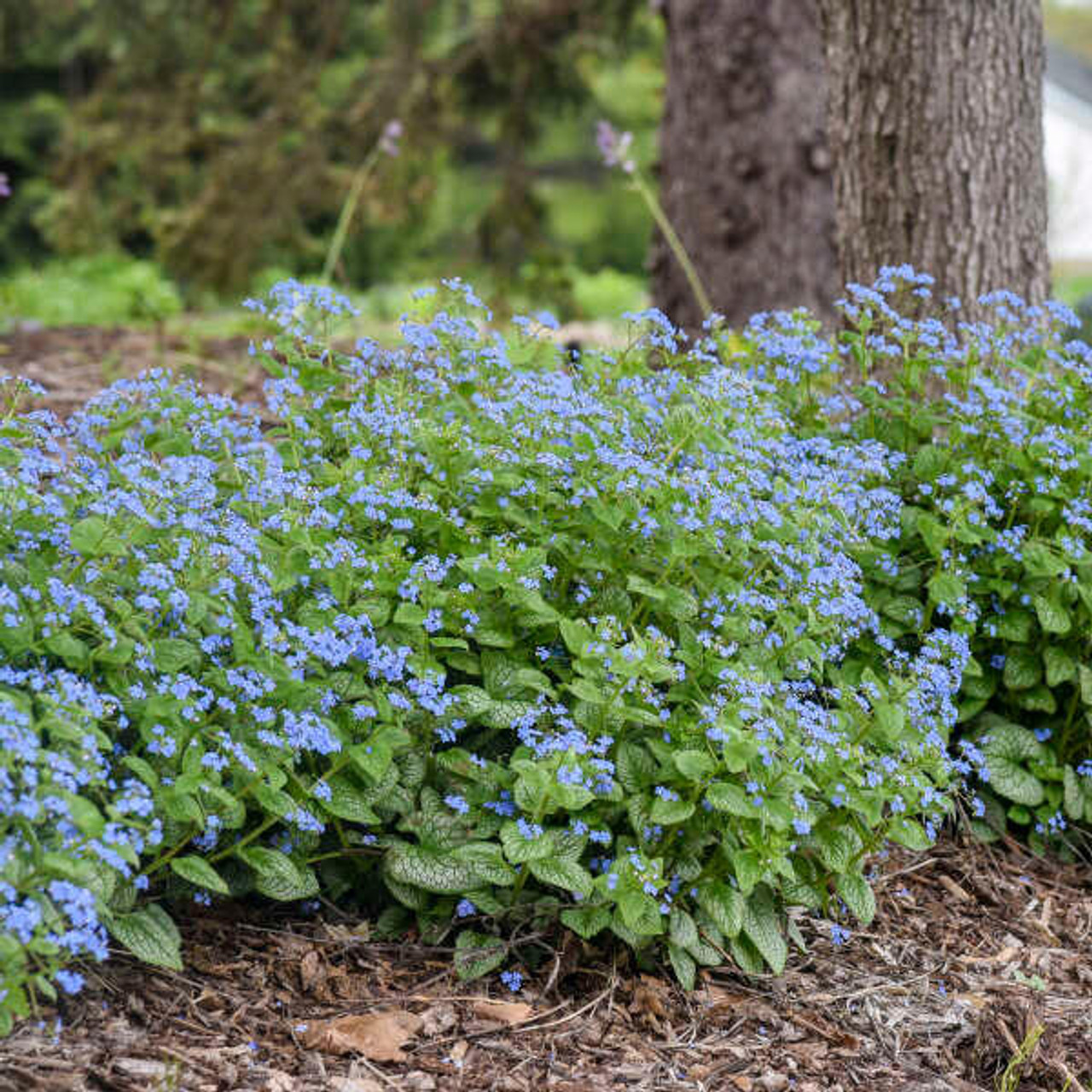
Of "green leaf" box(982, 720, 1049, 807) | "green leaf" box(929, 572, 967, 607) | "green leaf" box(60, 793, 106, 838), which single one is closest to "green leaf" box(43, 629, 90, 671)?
"green leaf" box(60, 793, 106, 838)

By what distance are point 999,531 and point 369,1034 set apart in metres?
1.86

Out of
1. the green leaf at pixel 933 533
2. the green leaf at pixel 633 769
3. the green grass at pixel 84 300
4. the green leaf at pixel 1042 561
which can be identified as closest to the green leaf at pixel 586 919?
the green leaf at pixel 633 769

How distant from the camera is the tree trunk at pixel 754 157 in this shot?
18.2 ft

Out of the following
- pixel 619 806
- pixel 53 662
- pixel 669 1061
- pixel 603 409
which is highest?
pixel 603 409

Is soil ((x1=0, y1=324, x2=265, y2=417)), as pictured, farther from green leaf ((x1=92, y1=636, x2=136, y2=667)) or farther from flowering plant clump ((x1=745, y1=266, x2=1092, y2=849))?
green leaf ((x1=92, y1=636, x2=136, y2=667))

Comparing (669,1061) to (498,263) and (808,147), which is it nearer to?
(808,147)

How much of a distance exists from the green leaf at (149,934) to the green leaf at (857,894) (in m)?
1.22

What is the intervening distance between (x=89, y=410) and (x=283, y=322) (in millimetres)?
439

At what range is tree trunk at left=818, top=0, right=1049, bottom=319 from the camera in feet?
13.1

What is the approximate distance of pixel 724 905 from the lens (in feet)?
7.98

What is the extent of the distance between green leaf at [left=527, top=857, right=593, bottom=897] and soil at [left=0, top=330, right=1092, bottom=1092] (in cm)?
27

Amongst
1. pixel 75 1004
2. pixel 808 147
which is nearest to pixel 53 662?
pixel 75 1004

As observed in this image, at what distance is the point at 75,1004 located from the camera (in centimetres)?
219

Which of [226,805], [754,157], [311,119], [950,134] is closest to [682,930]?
[226,805]
